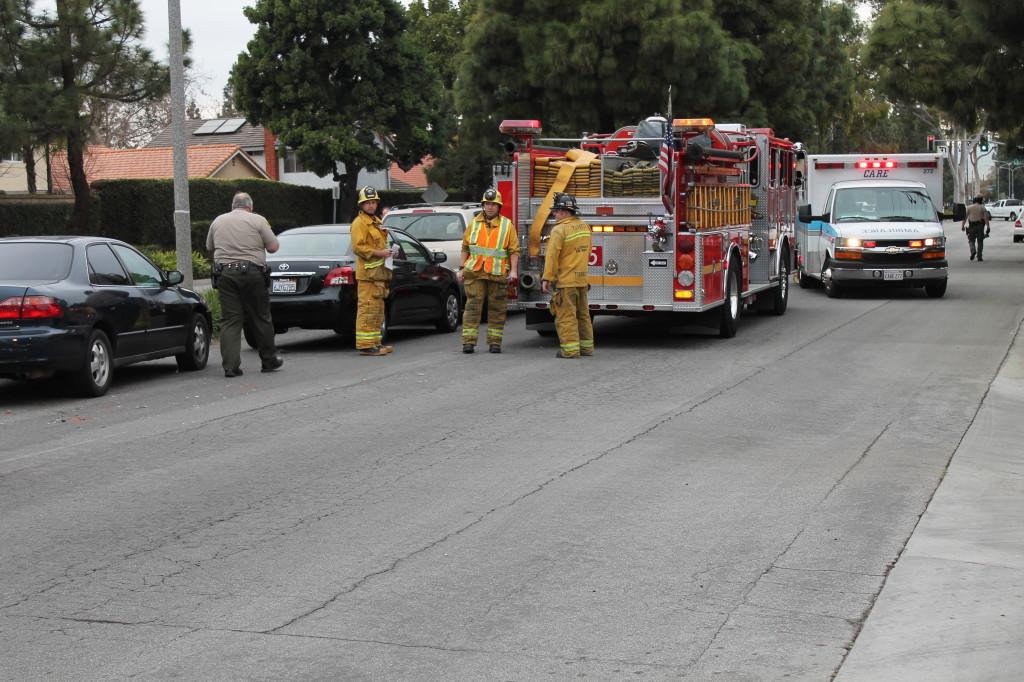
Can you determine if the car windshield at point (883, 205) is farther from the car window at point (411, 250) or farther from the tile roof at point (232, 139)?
the tile roof at point (232, 139)

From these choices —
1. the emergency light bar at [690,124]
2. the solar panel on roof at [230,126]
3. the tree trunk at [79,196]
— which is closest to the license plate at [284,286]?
the emergency light bar at [690,124]

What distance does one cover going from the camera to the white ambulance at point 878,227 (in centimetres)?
2298

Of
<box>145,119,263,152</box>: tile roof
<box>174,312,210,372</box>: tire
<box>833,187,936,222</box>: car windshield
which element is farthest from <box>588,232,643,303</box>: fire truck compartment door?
<box>145,119,263,152</box>: tile roof

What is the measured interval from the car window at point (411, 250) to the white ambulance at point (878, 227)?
23.9ft

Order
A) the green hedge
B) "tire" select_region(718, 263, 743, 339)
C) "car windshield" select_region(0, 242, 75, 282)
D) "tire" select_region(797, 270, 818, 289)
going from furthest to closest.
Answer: the green hedge → "tire" select_region(797, 270, 818, 289) → "tire" select_region(718, 263, 743, 339) → "car windshield" select_region(0, 242, 75, 282)

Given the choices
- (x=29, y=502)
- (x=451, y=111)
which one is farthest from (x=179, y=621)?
(x=451, y=111)

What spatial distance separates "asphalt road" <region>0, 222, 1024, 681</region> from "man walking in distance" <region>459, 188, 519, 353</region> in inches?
65.3

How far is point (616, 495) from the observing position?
7.89 meters

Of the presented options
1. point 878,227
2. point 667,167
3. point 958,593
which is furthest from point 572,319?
point 878,227

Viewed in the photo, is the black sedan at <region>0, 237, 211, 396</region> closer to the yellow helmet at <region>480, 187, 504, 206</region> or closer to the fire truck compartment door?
the yellow helmet at <region>480, 187, 504, 206</region>

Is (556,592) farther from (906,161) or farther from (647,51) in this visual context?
(647,51)

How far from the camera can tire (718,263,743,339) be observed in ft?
55.3

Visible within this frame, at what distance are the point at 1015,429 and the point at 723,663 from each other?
6112mm

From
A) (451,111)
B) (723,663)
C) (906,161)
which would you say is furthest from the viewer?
(451,111)
